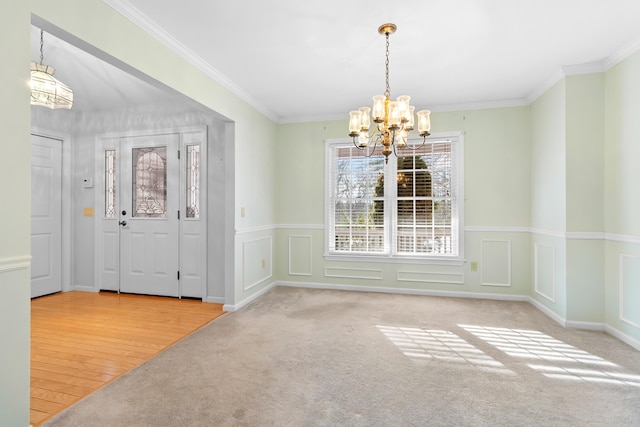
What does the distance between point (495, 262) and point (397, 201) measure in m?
1.55

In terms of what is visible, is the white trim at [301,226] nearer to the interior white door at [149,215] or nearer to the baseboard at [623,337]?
the interior white door at [149,215]

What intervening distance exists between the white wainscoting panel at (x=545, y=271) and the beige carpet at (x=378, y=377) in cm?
34

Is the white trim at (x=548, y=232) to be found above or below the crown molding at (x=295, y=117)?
below

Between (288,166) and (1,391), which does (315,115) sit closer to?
(288,166)

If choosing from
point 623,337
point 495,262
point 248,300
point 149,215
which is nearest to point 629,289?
point 623,337

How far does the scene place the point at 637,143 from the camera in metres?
2.93

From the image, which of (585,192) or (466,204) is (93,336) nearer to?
(466,204)

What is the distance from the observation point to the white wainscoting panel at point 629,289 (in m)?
2.95

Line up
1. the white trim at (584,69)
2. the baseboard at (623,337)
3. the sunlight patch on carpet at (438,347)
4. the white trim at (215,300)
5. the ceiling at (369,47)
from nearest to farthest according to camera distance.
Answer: the ceiling at (369,47), the sunlight patch on carpet at (438,347), the baseboard at (623,337), the white trim at (584,69), the white trim at (215,300)

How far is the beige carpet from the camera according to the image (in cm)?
198

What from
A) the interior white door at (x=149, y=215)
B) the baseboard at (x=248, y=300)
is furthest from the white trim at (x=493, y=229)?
the interior white door at (x=149, y=215)

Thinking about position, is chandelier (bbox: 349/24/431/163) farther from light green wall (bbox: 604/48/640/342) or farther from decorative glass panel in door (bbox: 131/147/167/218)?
decorative glass panel in door (bbox: 131/147/167/218)

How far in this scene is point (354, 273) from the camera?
5008 mm

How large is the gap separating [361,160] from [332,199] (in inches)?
29.0
